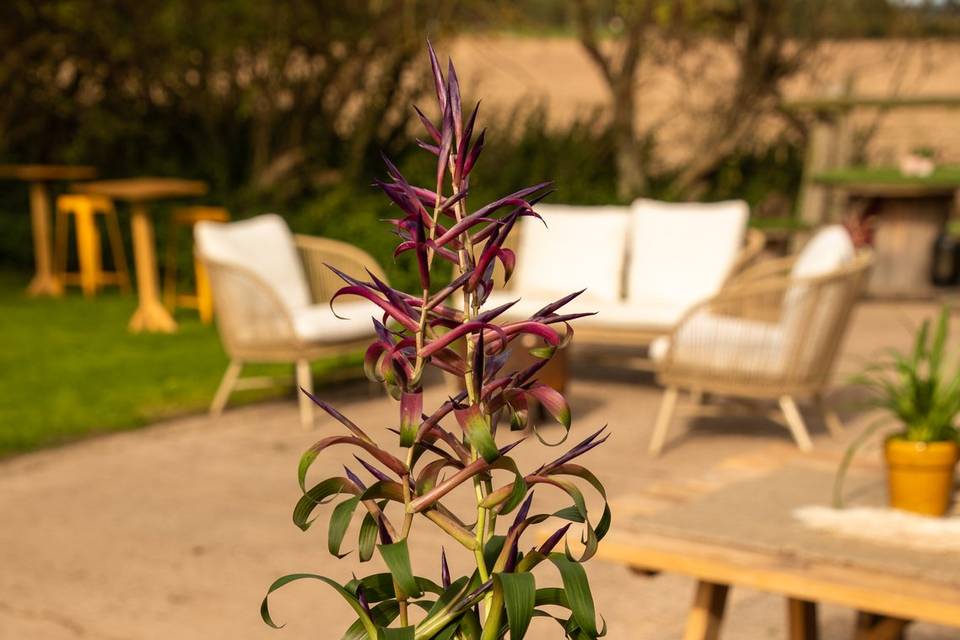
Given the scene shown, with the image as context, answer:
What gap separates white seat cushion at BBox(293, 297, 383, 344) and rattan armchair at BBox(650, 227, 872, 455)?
1447 mm

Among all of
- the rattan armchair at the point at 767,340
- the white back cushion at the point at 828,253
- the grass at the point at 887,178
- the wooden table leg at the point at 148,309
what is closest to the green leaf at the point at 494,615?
the rattan armchair at the point at 767,340

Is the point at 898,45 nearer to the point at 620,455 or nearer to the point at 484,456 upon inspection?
the point at 620,455

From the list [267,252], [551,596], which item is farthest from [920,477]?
[267,252]

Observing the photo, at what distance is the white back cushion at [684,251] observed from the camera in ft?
23.4

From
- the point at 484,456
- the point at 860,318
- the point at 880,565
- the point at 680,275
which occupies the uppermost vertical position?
the point at 484,456

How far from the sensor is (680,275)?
7.18 m

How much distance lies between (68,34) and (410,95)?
2.90 m

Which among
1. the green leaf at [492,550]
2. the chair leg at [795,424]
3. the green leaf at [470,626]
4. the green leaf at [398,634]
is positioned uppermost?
the green leaf at [492,550]

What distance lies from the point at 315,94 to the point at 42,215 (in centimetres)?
249

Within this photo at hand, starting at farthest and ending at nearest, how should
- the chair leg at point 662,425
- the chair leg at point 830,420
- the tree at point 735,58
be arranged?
the tree at point 735,58 → the chair leg at point 830,420 → the chair leg at point 662,425

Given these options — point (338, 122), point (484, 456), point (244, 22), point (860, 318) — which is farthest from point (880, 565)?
point (338, 122)

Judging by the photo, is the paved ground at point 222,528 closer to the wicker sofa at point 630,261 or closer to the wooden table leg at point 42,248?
the wicker sofa at point 630,261

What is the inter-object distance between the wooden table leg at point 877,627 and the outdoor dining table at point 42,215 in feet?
30.1

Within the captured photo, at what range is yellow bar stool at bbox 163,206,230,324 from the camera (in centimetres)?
994
